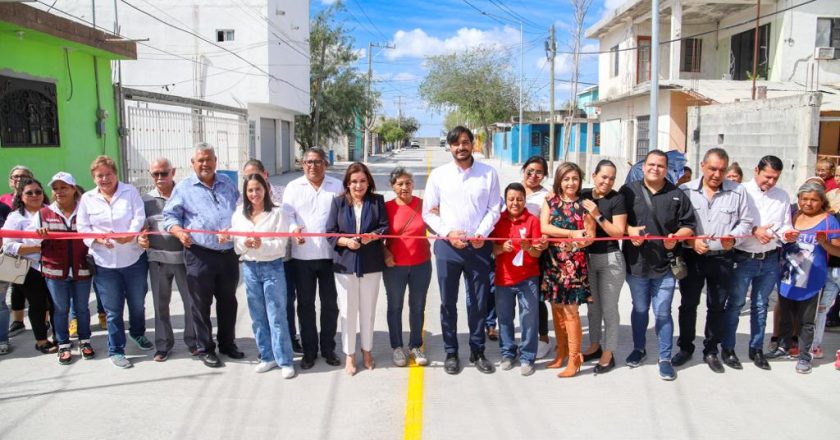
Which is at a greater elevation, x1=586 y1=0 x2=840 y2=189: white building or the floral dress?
x1=586 y1=0 x2=840 y2=189: white building

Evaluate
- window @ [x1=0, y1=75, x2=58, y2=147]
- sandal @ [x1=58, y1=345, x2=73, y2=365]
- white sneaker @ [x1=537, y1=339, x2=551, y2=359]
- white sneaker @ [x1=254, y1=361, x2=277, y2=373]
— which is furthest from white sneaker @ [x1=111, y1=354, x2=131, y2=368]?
window @ [x1=0, y1=75, x2=58, y2=147]

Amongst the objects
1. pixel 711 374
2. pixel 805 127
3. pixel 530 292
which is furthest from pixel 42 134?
pixel 805 127

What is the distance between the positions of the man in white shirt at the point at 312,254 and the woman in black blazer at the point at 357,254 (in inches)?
4.2

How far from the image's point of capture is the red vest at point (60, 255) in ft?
17.2

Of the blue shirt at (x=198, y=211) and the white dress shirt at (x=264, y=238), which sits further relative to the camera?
the blue shirt at (x=198, y=211)

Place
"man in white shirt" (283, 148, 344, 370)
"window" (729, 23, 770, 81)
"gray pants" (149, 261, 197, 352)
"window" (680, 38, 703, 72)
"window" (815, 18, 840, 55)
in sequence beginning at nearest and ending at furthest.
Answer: "man in white shirt" (283, 148, 344, 370) → "gray pants" (149, 261, 197, 352) → "window" (815, 18, 840, 55) → "window" (729, 23, 770, 81) → "window" (680, 38, 703, 72)

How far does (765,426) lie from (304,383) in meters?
3.18

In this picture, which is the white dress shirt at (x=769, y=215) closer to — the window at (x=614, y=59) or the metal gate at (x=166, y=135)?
the metal gate at (x=166, y=135)

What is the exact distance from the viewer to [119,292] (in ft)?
17.4

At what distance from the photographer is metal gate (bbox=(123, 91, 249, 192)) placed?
1376 cm

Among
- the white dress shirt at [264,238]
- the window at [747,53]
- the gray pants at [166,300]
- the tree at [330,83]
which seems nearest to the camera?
the white dress shirt at [264,238]

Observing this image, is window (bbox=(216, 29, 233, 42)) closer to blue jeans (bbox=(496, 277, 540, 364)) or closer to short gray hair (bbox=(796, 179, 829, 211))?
blue jeans (bbox=(496, 277, 540, 364))

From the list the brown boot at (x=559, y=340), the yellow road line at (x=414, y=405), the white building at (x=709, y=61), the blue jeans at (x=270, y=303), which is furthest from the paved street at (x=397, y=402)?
the white building at (x=709, y=61)

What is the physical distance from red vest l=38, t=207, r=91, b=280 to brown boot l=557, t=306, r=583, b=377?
3.96 metres
